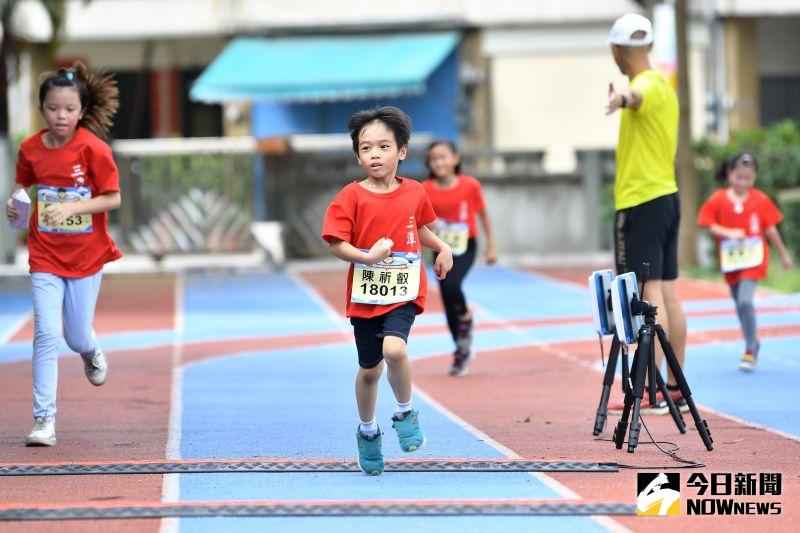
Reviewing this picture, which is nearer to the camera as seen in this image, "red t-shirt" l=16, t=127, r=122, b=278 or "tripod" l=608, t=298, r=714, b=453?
"tripod" l=608, t=298, r=714, b=453

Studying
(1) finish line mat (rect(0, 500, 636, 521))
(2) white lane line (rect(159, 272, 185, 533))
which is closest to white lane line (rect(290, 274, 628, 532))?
(1) finish line mat (rect(0, 500, 636, 521))

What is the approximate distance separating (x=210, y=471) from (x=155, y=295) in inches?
541

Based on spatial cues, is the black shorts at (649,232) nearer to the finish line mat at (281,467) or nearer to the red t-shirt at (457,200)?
the finish line mat at (281,467)

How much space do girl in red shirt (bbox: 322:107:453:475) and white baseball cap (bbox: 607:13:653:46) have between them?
2.13 meters

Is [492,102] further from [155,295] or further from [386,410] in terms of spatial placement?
[386,410]

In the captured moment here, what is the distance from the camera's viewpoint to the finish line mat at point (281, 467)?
7910 millimetres

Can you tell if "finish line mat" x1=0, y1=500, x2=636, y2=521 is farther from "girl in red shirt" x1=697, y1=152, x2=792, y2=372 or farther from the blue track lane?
"girl in red shirt" x1=697, y1=152, x2=792, y2=372

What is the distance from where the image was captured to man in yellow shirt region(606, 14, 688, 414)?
385 inches

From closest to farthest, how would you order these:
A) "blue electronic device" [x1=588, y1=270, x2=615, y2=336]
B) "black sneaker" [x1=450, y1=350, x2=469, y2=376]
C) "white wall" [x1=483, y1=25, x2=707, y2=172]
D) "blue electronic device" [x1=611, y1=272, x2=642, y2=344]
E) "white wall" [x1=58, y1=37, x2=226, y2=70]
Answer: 1. "blue electronic device" [x1=611, y1=272, x2=642, y2=344]
2. "blue electronic device" [x1=588, y1=270, x2=615, y2=336]
3. "black sneaker" [x1=450, y1=350, x2=469, y2=376]
4. "white wall" [x1=483, y1=25, x2=707, y2=172]
5. "white wall" [x1=58, y1=37, x2=226, y2=70]

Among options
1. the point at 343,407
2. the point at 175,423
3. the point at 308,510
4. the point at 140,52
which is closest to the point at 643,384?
the point at 308,510

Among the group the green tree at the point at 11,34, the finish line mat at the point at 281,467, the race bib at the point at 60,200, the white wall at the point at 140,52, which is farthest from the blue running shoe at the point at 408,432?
the white wall at the point at 140,52

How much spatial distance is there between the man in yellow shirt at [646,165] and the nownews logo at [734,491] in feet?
7.35

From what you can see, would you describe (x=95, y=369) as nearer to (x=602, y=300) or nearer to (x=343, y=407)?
(x=343, y=407)

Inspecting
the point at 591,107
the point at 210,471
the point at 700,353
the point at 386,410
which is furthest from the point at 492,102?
the point at 210,471
